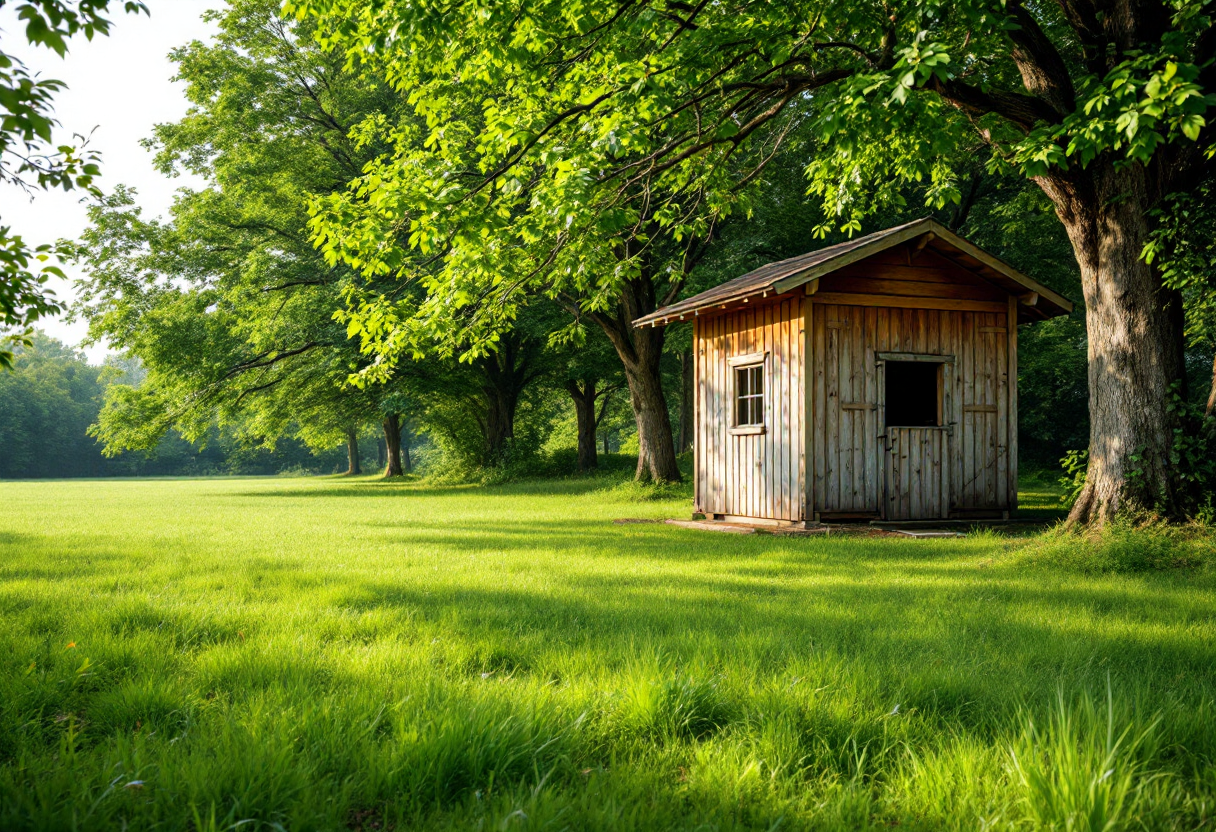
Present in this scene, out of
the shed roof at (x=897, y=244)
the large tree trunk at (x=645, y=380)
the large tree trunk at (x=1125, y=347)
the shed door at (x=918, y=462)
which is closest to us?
the large tree trunk at (x=1125, y=347)

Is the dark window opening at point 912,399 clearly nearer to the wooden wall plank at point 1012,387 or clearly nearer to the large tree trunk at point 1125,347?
the wooden wall plank at point 1012,387

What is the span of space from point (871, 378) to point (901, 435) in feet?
3.58

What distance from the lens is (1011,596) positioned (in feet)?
22.7

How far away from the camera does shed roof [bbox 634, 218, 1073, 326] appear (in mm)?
12406

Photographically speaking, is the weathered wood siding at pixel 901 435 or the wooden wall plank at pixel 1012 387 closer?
the weathered wood siding at pixel 901 435

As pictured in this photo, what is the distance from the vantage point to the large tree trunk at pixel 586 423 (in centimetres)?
3309

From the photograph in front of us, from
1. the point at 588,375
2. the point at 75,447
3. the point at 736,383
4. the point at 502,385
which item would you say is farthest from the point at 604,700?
the point at 75,447

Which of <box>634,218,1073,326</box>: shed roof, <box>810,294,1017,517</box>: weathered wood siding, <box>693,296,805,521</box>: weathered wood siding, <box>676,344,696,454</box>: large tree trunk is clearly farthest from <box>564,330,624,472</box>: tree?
<box>810,294,1017,517</box>: weathered wood siding

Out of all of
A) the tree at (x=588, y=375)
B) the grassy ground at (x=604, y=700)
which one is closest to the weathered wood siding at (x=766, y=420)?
the grassy ground at (x=604, y=700)

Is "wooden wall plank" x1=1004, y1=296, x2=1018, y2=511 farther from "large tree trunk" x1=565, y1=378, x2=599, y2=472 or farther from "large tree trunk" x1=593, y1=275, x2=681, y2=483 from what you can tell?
"large tree trunk" x1=565, y1=378, x2=599, y2=472

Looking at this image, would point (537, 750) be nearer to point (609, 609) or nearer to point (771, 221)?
point (609, 609)

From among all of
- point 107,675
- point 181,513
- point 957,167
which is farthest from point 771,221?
point 107,675

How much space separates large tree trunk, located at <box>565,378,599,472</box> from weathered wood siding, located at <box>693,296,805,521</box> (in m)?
17.1

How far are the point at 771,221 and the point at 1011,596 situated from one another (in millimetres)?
18193
